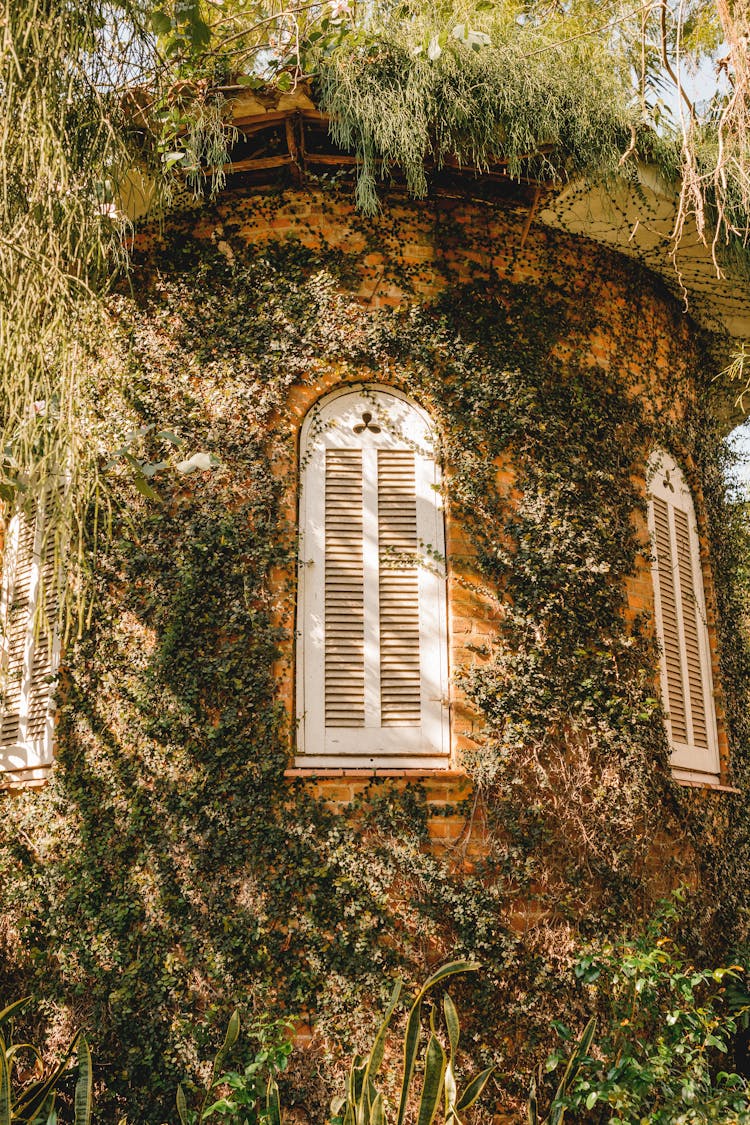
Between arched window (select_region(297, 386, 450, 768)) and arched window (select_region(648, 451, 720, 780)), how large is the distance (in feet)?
5.40

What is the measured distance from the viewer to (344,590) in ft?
19.3

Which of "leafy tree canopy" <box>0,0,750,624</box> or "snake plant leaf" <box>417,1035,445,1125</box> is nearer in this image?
"leafy tree canopy" <box>0,0,750,624</box>

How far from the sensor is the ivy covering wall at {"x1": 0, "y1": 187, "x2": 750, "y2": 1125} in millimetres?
5219

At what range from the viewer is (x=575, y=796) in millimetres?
5613

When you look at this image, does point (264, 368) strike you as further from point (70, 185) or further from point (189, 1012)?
point (189, 1012)

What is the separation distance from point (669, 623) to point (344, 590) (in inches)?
92.8

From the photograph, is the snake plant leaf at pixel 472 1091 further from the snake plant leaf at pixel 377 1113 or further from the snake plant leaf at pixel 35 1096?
the snake plant leaf at pixel 35 1096

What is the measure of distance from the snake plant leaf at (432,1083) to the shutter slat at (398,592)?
5.68 feet

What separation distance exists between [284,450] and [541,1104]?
375 centimetres

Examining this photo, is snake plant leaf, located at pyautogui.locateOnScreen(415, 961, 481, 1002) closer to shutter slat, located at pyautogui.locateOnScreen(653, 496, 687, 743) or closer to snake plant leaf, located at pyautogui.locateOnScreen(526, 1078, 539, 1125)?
snake plant leaf, located at pyautogui.locateOnScreen(526, 1078, 539, 1125)

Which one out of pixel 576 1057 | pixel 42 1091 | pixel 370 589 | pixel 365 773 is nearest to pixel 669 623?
pixel 370 589

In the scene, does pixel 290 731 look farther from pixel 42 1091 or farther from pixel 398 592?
pixel 42 1091

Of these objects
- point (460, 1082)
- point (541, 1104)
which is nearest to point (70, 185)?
point (460, 1082)

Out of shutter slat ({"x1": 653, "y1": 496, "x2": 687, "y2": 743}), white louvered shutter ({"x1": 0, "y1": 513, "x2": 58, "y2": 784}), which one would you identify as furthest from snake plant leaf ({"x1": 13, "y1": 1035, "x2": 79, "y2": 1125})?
shutter slat ({"x1": 653, "y1": 496, "x2": 687, "y2": 743})
